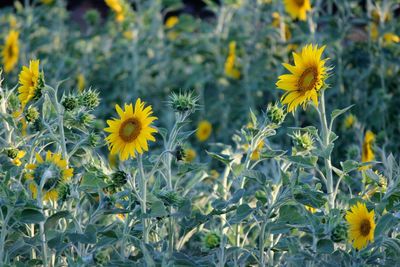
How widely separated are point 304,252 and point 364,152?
1.23 metres

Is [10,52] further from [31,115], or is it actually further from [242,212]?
[242,212]

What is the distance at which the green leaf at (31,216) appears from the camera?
2391 millimetres

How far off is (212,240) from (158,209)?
0.30 meters

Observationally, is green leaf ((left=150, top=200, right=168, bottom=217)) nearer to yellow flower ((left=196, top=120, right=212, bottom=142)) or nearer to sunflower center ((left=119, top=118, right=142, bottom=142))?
sunflower center ((left=119, top=118, right=142, bottom=142))

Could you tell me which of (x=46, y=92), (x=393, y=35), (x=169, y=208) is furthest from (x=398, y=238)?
(x=393, y=35)

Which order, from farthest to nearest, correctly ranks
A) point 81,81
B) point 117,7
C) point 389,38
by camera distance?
point 81,81, point 117,7, point 389,38

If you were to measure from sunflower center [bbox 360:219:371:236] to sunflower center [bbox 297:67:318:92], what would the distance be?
15.3 inches

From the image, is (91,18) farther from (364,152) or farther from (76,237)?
(76,237)

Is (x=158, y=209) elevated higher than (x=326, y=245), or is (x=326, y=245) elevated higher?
(x=158, y=209)

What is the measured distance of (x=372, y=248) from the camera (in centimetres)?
243

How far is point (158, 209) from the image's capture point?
2385 millimetres

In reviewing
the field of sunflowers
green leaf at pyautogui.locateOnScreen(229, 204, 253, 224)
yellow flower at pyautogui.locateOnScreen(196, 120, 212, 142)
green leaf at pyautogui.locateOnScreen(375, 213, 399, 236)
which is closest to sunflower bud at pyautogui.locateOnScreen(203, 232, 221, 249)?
the field of sunflowers

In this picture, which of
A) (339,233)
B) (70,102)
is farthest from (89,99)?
(339,233)

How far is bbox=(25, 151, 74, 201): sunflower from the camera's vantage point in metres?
2.36
